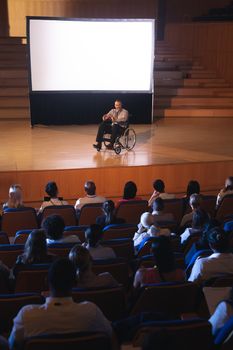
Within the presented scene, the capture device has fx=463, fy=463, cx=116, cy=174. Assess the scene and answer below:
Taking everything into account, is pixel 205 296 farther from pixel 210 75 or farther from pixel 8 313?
pixel 210 75

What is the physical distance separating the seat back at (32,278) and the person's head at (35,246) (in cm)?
13

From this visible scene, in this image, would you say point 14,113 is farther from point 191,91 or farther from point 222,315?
point 222,315

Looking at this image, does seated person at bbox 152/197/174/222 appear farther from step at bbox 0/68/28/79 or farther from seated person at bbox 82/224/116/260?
step at bbox 0/68/28/79

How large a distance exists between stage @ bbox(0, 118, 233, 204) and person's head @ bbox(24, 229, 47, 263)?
3.54 metres

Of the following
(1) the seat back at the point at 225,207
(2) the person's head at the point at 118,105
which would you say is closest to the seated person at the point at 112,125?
(2) the person's head at the point at 118,105

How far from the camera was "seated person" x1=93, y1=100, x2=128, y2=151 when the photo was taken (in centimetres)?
774

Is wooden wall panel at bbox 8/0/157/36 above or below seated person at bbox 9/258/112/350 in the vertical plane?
above

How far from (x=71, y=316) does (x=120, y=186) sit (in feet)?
15.7

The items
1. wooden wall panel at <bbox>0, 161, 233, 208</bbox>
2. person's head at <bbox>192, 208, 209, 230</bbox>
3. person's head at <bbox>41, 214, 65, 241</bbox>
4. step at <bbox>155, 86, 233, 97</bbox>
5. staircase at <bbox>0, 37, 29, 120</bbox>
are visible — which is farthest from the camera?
step at <bbox>155, 86, 233, 97</bbox>

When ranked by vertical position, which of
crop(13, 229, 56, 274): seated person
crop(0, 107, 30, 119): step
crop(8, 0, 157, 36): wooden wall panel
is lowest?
crop(13, 229, 56, 274): seated person

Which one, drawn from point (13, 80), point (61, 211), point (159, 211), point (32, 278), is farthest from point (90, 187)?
point (13, 80)

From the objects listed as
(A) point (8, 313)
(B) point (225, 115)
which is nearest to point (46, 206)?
(A) point (8, 313)

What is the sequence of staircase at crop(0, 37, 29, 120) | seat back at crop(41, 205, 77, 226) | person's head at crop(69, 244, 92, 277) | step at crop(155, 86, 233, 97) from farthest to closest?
step at crop(155, 86, 233, 97) < staircase at crop(0, 37, 29, 120) < seat back at crop(41, 205, 77, 226) < person's head at crop(69, 244, 92, 277)

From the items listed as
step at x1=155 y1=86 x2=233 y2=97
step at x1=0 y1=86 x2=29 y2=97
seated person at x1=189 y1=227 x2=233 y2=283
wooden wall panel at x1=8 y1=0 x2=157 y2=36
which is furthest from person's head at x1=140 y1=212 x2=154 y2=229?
wooden wall panel at x1=8 y1=0 x2=157 y2=36
